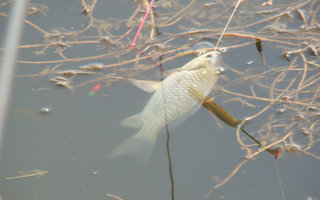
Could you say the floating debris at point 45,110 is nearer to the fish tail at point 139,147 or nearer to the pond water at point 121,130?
the pond water at point 121,130

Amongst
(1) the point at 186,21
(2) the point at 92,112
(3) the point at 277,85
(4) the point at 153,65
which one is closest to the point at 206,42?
(1) the point at 186,21

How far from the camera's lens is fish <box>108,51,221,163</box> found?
232 centimetres

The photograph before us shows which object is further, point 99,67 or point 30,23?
point 30,23

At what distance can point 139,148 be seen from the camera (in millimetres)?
2355

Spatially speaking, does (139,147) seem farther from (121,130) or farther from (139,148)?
(121,130)

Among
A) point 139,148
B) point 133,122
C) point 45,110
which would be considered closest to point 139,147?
point 139,148

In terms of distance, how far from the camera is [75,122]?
8.31 ft

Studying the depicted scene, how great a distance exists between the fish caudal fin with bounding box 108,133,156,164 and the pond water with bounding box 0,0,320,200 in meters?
0.04

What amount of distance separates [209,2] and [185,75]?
1166 mm

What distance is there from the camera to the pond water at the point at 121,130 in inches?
89.8

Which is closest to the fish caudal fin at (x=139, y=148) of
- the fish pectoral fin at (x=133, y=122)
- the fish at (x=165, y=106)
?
the fish at (x=165, y=106)

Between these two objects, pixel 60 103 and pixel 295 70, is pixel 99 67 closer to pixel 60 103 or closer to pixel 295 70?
pixel 60 103

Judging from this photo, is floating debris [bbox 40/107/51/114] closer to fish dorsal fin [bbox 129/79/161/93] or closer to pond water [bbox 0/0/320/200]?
pond water [bbox 0/0/320/200]

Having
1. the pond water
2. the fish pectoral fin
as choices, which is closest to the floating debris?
the pond water
